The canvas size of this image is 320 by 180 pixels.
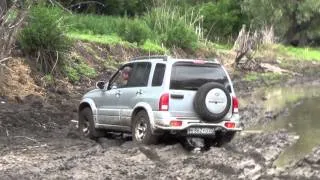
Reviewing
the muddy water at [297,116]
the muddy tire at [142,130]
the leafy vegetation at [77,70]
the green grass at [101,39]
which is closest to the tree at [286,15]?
the muddy water at [297,116]

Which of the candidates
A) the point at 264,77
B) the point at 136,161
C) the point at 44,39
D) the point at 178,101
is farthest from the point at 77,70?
the point at 264,77

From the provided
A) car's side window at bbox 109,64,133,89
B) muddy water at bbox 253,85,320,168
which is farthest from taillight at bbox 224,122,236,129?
car's side window at bbox 109,64,133,89

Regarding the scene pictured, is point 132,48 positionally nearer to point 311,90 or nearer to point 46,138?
point 311,90

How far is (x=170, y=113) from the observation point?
1262 cm

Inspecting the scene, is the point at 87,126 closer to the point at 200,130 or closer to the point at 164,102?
the point at 164,102

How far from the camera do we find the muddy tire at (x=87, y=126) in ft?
49.0

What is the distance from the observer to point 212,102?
12.7 meters

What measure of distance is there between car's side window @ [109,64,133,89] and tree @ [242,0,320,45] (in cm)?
3541

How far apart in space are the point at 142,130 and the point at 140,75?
45.2 inches

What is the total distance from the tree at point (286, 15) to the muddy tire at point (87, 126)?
34.9 meters

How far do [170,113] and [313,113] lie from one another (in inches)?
378

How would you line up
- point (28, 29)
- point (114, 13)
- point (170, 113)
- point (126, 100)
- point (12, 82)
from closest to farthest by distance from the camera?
1. point (170, 113)
2. point (126, 100)
3. point (12, 82)
4. point (28, 29)
5. point (114, 13)

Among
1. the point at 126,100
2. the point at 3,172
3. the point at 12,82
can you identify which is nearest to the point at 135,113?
the point at 126,100

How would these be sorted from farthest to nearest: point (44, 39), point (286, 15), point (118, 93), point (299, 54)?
1. point (286, 15)
2. point (299, 54)
3. point (44, 39)
4. point (118, 93)
